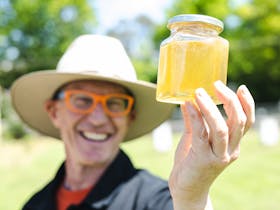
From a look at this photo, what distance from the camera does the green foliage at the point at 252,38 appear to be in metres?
39.6

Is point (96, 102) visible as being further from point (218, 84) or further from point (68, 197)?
point (218, 84)

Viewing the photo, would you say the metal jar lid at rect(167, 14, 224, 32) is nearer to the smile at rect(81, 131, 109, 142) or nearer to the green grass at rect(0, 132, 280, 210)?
the smile at rect(81, 131, 109, 142)

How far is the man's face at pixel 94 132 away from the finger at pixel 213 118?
137cm

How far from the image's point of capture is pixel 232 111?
1384 mm

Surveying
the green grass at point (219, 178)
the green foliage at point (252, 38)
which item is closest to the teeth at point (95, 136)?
the green grass at point (219, 178)

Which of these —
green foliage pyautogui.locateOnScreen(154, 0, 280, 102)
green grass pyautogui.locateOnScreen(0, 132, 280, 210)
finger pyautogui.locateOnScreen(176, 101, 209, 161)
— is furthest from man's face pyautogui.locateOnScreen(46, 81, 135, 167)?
green foliage pyautogui.locateOnScreen(154, 0, 280, 102)

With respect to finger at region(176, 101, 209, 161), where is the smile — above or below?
below

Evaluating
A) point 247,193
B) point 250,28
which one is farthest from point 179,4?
point 247,193

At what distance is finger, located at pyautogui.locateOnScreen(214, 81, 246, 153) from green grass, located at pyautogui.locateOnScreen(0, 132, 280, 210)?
5.97 m

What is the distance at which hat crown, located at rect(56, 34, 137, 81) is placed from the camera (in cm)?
282

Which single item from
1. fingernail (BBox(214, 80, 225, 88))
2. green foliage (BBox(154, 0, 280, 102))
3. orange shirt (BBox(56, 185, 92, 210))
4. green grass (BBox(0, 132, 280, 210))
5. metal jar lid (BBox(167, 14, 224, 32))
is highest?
metal jar lid (BBox(167, 14, 224, 32))

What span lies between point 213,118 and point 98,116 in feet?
4.72

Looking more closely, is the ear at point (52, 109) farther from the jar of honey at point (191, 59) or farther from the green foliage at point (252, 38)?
the green foliage at point (252, 38)

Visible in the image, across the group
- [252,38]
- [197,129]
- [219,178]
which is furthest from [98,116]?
[252,38]
